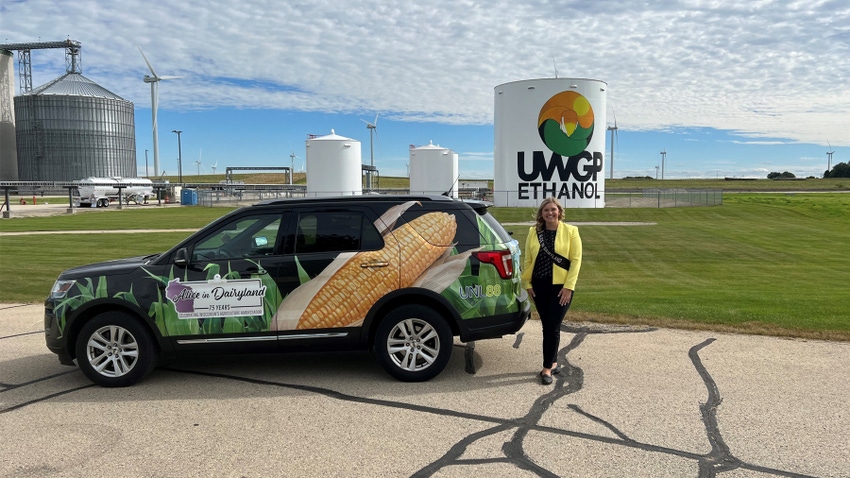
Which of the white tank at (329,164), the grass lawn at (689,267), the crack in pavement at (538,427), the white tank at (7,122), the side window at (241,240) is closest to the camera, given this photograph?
the crack in pavement at (538,427)

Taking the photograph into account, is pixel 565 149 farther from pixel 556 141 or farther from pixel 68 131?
pixel 68 131

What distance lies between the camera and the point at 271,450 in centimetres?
416

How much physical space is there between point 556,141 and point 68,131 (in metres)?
88.3

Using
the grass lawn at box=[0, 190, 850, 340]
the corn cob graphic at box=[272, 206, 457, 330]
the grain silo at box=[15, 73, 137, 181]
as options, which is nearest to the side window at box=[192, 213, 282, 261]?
the corn cob graphic at box=[272, 206, 457, 330]

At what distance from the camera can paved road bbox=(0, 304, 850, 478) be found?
394cm

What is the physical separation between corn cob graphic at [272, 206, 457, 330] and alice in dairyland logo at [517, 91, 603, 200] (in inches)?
1431

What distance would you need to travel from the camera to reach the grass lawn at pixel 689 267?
8180mm

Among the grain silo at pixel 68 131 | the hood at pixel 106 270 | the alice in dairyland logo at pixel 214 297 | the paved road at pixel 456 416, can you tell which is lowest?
the paved road at pixel 456 416

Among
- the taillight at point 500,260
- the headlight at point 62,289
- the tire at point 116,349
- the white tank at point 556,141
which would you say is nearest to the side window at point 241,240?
the tire at point 116,349

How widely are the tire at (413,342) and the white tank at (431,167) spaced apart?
154 feet

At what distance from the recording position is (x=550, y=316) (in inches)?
224

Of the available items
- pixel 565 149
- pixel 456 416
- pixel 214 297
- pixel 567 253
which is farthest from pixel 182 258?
pixel 565 149

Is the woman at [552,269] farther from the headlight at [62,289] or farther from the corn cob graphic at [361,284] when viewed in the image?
the headlight at [62,289]

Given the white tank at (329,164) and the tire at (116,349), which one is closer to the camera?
the tire at (116,349)
